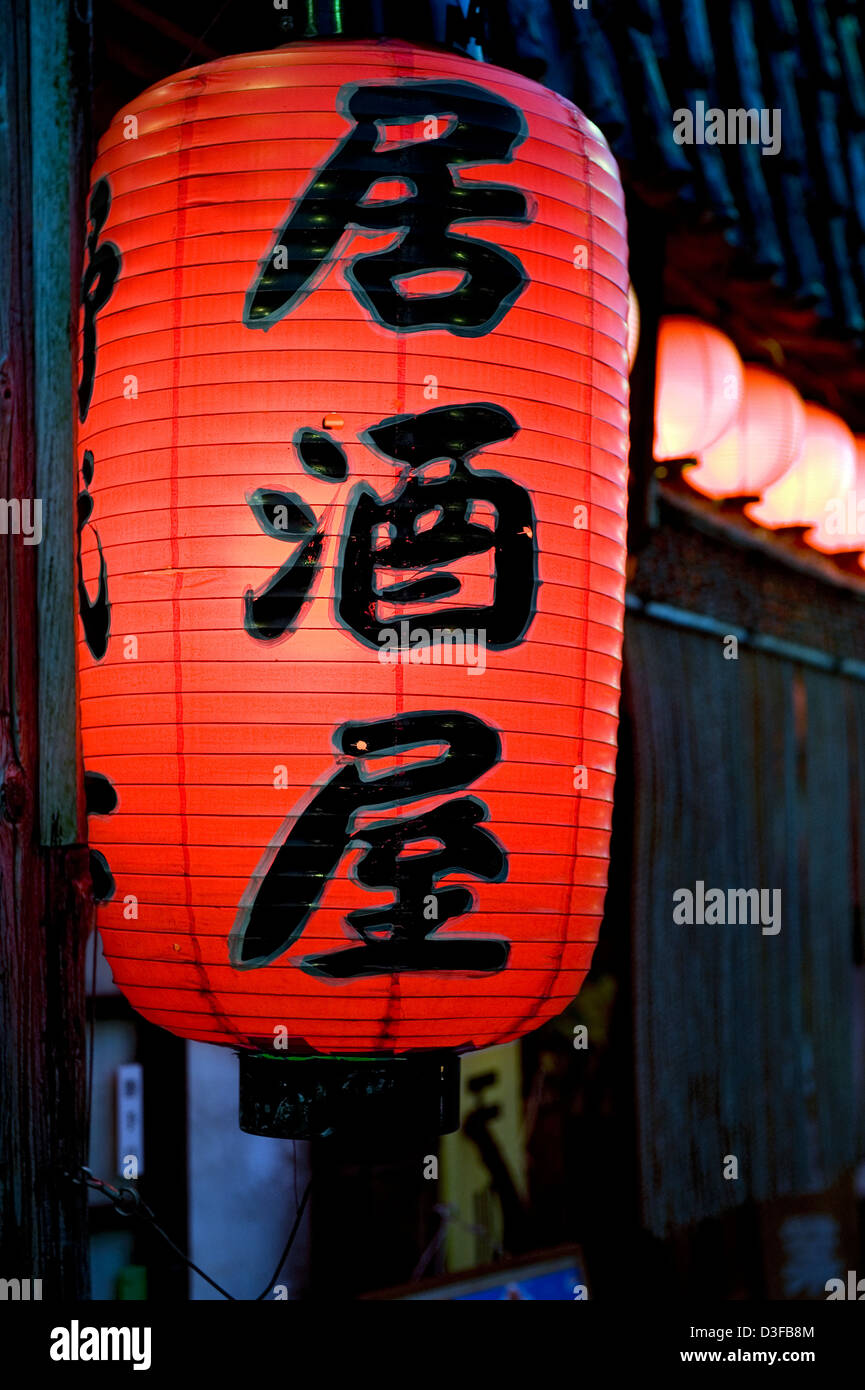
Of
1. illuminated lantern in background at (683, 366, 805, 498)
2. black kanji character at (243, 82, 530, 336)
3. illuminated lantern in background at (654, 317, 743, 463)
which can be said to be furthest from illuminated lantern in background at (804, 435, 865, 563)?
black kanji character at (243, 82, 530, 336)

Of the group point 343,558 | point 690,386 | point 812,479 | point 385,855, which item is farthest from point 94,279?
→ point 812,479

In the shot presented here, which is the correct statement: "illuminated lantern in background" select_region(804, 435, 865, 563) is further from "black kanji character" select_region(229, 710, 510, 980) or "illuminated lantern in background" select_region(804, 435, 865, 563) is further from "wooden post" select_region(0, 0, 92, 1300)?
"black kanji character" select_region(229, 710, 510, 980)

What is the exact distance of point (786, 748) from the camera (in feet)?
24.1

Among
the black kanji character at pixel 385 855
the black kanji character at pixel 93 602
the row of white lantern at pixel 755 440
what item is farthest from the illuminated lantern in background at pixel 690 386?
the black kanji character at pixel 385 855

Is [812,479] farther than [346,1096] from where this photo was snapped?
Yes

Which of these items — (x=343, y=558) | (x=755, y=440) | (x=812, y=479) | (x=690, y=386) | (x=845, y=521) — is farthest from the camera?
(x=845, y=521)

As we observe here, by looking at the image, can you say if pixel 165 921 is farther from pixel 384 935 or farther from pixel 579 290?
pixel 579 290

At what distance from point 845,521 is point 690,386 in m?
2.22

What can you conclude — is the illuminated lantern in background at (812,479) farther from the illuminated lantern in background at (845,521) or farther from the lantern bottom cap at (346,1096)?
the lantern bottom cap at (346,1096)

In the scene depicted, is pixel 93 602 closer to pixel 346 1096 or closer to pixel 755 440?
pixel 346 1096

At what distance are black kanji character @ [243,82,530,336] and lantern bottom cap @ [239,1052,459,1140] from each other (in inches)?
60.5

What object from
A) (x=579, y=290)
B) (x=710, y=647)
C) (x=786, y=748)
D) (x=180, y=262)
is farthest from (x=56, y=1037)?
(x=786, y=748)

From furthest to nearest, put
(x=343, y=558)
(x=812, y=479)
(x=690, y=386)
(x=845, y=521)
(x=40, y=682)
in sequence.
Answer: (x=845, y=521) → (x=812, y=479) → (x=690, y=386) → (x=40, y=682) → (x=343, y=558)

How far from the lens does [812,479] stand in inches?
291
